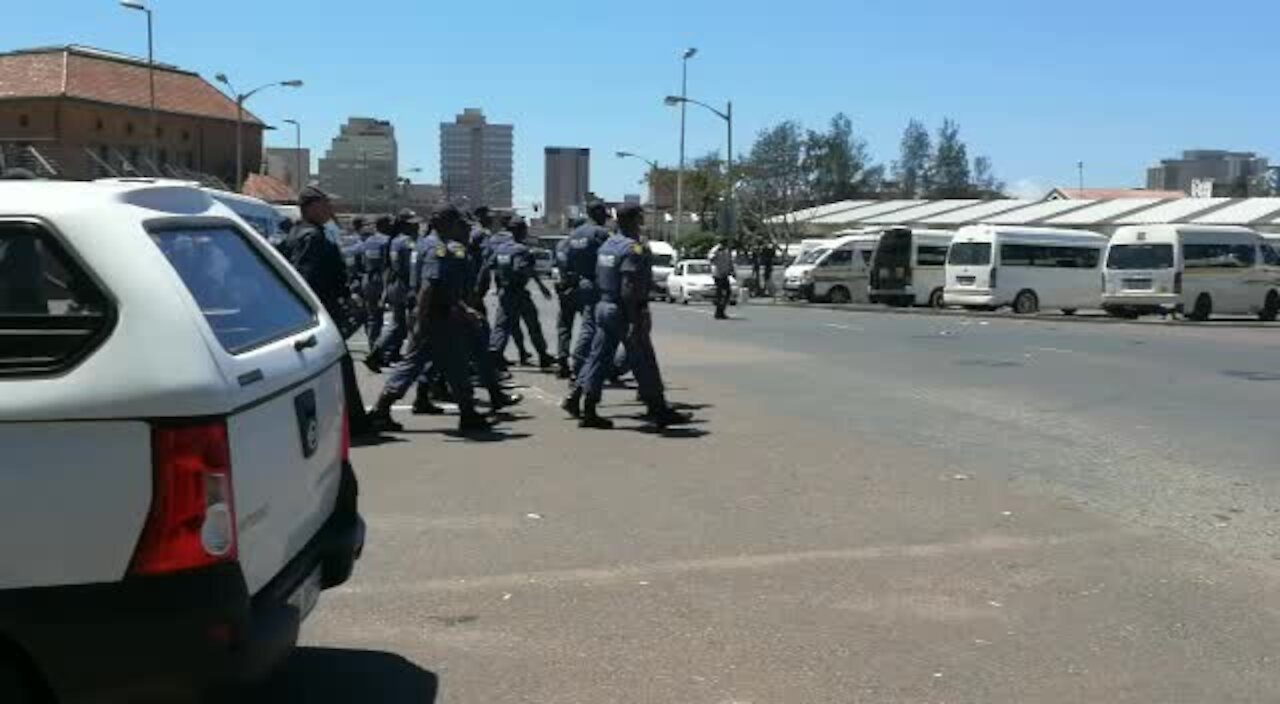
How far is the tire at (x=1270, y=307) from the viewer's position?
103 ft

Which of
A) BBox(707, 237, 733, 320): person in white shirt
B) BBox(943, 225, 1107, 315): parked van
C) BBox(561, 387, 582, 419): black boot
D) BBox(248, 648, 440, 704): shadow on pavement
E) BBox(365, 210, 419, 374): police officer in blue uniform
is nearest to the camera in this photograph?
BBox(248, 648, 440, 704): shadow on pavement

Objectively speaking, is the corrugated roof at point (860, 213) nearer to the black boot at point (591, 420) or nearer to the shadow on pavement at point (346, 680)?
the black boot at point (591, 420)

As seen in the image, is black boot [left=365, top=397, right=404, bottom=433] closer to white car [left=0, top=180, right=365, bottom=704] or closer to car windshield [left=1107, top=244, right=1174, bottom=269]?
white car [left=0, top=180, right=365, bottom=704]

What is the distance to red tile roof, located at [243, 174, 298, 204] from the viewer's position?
259ft

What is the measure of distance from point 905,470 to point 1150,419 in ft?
12.4

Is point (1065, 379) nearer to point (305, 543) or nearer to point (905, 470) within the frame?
point (905, 470)

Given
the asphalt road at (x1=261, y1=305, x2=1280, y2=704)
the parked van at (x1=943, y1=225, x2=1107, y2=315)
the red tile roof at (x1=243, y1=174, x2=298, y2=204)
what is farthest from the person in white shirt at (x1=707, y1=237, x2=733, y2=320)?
the red tile roof at (x1=243, y1=174, x2=298, y2=204)

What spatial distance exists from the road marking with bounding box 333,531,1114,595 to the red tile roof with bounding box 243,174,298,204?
72.6 metres

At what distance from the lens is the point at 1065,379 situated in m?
15.0

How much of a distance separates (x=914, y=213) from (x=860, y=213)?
29.8 ft

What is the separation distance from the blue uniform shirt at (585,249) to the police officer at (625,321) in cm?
209

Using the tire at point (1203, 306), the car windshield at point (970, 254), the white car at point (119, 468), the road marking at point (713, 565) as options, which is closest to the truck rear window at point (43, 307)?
the white car at point (119, 468)

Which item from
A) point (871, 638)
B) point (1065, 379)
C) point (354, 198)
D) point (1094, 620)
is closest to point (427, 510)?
point (871, 638)

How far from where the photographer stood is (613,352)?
10602mm
